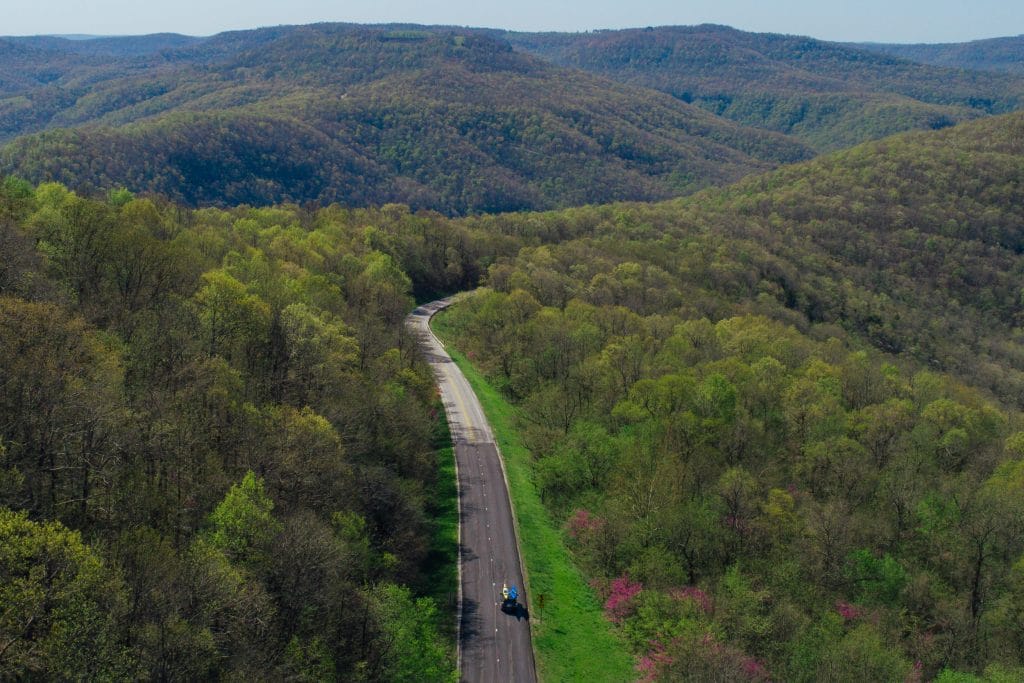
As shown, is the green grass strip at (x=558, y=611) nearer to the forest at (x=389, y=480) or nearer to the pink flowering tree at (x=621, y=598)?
the pink flowering tree at (x=621, y=598)

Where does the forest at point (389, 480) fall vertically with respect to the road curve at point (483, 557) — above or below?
above

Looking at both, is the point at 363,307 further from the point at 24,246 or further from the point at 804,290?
the point at 804,290

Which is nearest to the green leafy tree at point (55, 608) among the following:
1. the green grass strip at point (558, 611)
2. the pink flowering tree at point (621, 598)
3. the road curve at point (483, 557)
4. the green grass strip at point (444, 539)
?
the road curve at point (483, 557)

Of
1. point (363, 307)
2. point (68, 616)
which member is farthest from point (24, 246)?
point (363, 307)

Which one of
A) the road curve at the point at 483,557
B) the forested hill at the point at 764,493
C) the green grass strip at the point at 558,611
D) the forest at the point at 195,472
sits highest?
the forest at the point at 195,472

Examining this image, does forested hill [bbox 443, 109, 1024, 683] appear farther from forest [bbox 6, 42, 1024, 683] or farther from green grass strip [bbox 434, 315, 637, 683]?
green grass strip [bbox 434, 315, 637, 683]
